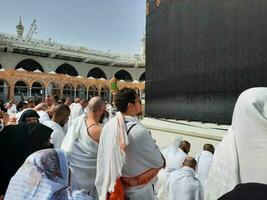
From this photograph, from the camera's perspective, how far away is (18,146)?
7.18 feet

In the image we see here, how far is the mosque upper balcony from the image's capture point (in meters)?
25.2

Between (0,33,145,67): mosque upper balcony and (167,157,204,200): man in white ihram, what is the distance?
2386 centimetres

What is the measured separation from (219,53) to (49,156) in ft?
20.5

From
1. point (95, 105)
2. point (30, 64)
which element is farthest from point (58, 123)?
point (30, 64)

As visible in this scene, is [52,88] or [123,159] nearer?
[123,159]

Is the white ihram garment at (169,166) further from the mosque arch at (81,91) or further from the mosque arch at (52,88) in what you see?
the mosque arch at (81,91)

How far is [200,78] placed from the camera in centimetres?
783

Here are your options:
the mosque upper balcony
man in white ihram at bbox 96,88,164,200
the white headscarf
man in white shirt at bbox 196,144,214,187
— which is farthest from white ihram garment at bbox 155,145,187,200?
the mosque upper balcony

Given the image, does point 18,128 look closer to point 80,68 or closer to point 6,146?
point 6,146

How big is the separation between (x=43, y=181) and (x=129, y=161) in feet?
3.05

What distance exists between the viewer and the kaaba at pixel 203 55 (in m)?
6.23

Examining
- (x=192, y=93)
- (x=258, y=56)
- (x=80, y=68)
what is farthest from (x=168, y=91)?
(x=80, y=68)

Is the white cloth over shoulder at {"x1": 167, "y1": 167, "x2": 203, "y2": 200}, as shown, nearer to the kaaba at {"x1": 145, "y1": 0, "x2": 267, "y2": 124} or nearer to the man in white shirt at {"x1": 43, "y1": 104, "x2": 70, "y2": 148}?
the man in white shirt at {"x1": 43, "y1": 104, "x2": 70, "y2": 148}

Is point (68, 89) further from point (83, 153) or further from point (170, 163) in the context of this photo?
point (83, 153)
